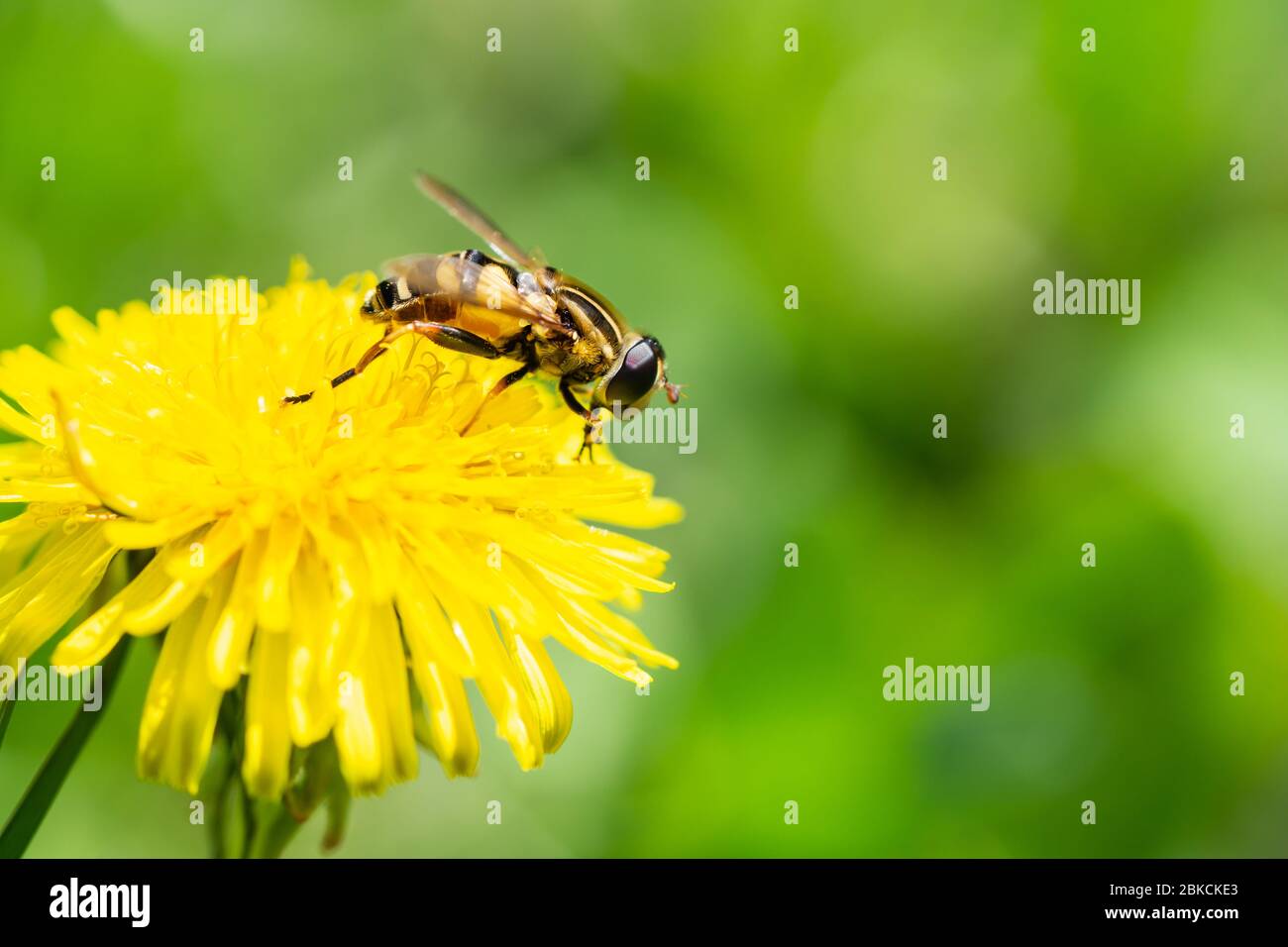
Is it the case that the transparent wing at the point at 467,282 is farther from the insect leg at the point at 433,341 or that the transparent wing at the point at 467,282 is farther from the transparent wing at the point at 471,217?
the transparent wing at the point at 471,217

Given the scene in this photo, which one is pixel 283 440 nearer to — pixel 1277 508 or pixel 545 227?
pixel 545 227

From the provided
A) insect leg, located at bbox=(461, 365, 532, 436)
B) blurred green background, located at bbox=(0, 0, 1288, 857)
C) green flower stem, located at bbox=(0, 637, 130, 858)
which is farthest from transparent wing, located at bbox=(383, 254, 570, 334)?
blurred green background, located at bbox=(0, 0, 1288, 857)

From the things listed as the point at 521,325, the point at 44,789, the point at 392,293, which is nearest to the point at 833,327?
the point at 521,325

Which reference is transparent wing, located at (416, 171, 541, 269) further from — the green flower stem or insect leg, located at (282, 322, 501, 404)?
the green flower stem

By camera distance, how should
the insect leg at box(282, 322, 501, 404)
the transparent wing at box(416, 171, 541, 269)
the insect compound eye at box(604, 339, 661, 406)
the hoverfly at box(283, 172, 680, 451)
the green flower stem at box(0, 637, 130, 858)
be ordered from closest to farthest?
the green flower stem at box(0, 637, 130, 858), the insect leg at box(282, 322, 501, 404), the hoverfly at box(283, 172, 680, 451), the insect compound eye at box(604, 339, 661, 406), the transparent wing at box(416, 171, 541, 269)

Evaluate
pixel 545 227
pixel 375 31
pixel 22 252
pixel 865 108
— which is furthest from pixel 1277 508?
pixel 22 252

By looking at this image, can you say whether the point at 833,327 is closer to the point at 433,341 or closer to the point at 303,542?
the point at 433,341

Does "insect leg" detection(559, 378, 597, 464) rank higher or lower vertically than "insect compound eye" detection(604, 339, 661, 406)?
lower
